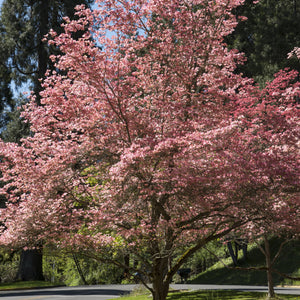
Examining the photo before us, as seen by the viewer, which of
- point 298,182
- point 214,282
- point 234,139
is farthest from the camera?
point 214,282

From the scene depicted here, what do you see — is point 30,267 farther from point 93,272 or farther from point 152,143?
point 152,143

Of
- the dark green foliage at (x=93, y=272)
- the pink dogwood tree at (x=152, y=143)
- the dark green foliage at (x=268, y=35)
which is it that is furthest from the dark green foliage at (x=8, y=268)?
the pink dogwood tree at (x=152, y=143)

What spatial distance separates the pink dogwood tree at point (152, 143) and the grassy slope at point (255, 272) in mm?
15198

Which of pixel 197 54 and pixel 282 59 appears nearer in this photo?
pixel 197 54

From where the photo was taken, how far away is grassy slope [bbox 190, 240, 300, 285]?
22844mm

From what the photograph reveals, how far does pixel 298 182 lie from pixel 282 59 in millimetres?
21747

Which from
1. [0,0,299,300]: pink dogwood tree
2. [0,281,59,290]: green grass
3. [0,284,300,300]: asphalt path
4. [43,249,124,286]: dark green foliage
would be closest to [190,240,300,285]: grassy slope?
[0,284,300,300]: asphalt path

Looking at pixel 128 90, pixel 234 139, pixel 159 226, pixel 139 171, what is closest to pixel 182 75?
pixel 128 90

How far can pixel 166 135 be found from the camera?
7.16 meters

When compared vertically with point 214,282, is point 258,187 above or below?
above

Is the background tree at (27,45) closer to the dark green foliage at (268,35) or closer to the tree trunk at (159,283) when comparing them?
the dark green foliage at (268,35)

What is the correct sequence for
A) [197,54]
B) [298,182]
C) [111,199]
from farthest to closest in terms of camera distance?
[197,54], [111,199], [298,182]

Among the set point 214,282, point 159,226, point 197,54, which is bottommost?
point 214,282

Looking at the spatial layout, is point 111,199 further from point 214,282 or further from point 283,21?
point 283,21
